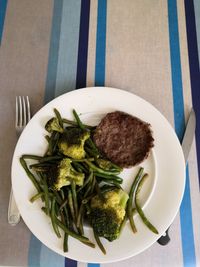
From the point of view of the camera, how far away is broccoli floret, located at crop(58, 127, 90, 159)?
1.14 m

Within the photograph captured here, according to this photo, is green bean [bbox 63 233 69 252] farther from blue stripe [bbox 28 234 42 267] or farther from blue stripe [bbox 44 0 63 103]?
blue stripe [bbox 44 0 63 103]

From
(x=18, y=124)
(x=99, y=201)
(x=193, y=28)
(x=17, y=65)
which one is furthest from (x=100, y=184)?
(x=193, y=28)

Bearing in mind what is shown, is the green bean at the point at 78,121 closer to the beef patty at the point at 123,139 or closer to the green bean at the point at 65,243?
the beef patty at the point at 123,139

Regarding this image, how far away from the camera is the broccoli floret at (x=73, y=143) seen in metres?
1.14

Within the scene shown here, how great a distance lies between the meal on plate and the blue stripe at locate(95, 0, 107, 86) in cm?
26

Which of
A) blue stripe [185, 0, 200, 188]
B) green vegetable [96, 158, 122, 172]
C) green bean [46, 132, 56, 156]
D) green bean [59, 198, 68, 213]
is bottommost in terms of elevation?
green bean [59, 198, 68, 213]

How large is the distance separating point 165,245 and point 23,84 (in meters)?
1.00

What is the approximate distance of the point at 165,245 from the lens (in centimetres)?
117

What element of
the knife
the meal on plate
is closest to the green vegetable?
the meal on plate

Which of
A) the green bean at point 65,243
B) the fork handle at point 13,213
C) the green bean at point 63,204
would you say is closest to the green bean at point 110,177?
the green bean at point 63,204

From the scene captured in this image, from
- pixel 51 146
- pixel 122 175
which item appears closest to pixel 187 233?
pixel 122 175

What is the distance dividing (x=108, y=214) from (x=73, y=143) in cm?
31

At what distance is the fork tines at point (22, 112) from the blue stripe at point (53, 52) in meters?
0.10

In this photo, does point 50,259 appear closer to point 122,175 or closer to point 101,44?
point 122,175
